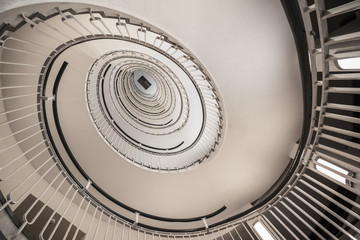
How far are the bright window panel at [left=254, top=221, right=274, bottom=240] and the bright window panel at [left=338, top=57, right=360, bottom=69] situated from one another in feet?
9.01

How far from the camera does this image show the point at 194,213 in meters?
6.39

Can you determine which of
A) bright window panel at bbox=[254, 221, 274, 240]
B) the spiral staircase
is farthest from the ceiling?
bright window panel at bbox=[254, 221, 274, 240]

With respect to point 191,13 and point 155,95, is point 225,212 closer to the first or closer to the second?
point 191,13

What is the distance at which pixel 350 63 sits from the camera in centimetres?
240

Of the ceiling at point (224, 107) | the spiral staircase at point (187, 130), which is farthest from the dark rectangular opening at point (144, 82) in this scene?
the ceiling at point (224, 107)

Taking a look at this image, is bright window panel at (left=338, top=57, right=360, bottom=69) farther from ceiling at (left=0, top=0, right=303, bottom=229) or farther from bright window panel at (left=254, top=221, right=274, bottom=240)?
bright window panel at (left=254, top=221, right=274, bottom=240)

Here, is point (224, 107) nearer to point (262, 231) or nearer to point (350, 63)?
point (350, 63)

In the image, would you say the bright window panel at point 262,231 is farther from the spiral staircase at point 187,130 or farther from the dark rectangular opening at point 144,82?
the dark rectangular opening at point 144,82

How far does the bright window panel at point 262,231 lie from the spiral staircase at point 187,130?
0.09ft

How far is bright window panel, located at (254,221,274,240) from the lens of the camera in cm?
333

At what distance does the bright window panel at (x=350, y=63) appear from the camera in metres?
2.31

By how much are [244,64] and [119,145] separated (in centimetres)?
445

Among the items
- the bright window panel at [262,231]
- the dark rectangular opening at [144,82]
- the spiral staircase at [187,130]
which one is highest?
the dark rectangular opening at [144,82]

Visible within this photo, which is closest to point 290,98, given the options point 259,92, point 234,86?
point 259,92
